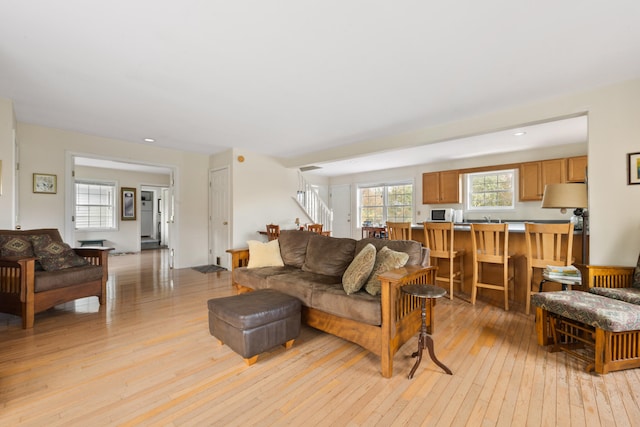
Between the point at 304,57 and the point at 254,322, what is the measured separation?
83.6 inches

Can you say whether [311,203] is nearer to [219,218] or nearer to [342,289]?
[219,218]

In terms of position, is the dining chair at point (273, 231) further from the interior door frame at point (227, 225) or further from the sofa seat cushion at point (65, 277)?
the sofa seat cushion at point (65, 277)

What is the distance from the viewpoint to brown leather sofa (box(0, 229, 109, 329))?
271 cm

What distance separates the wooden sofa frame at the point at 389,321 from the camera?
6.39 ft

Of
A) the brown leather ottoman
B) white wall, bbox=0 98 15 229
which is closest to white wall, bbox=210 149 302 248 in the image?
white wall, bbox=0 98 15 229

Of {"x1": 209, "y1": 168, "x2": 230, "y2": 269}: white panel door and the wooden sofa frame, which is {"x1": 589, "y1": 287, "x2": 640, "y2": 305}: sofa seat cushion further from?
{"x1": 209, "y1": 168, "x2": 230, "y2": 269}: white panel door

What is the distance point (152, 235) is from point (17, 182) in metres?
6.13

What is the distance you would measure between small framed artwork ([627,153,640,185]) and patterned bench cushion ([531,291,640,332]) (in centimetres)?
122

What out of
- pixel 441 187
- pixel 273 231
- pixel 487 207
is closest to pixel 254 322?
pixel 273 231

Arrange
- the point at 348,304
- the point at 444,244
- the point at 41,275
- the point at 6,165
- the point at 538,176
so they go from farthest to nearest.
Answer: the point at 538,176 < the point at 444,244 < the point at 6,165 < the point at 41,275 < the point at 348,304

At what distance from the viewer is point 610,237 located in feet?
8.90

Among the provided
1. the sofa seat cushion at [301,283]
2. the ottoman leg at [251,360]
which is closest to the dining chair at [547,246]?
the sofa seat cushion at [301,283]

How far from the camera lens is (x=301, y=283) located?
8.68ft

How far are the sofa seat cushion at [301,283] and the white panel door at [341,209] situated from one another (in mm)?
5736
